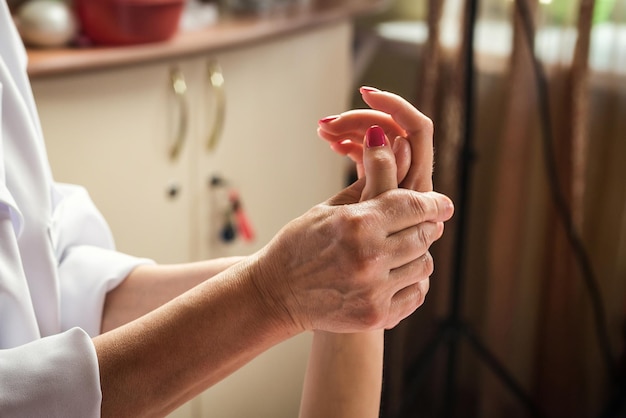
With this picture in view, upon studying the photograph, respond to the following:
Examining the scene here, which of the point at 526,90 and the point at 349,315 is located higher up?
the point at 349,315

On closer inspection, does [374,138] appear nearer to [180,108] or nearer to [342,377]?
[342,377]

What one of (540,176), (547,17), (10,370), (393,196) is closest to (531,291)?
(540,176)

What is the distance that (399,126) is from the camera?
2.74 feet

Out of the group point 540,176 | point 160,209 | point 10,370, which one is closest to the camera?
point 10,370

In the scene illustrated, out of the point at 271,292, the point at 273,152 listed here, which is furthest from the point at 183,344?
the point at 273,152

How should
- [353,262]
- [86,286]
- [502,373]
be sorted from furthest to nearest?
[502,373], [86,286], [353,262]

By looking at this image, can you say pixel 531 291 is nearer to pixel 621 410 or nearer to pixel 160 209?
pixel 621 410

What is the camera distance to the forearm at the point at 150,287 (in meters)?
0.93

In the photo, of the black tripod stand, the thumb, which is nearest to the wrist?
the thumb

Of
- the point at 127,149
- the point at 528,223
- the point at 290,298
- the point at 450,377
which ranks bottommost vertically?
the point at 450,377

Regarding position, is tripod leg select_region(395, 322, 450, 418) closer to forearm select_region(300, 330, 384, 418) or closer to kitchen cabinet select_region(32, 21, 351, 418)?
kitchen cabinet select_region(32, 21, 351, 418)

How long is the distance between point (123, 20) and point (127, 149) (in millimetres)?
233

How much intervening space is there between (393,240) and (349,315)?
0.07 m

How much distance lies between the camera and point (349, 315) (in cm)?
69
